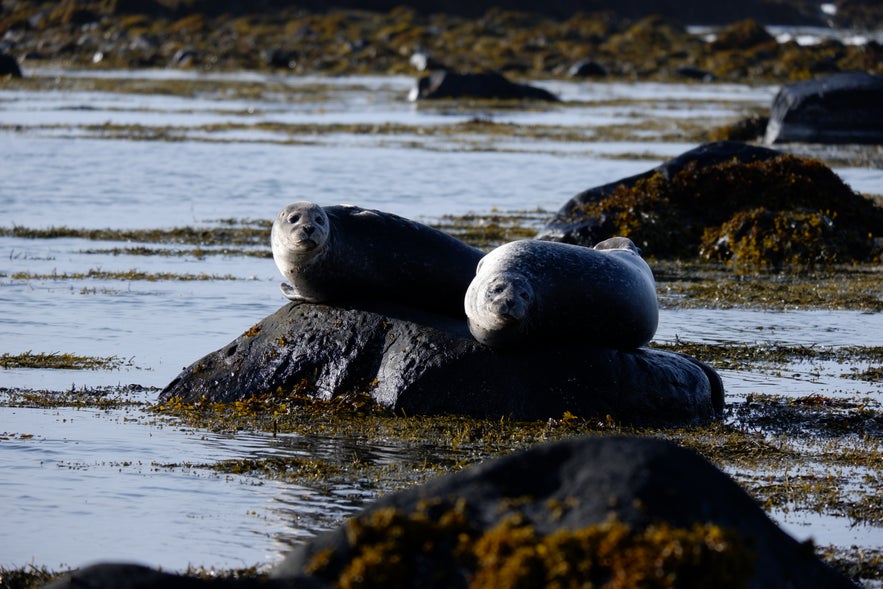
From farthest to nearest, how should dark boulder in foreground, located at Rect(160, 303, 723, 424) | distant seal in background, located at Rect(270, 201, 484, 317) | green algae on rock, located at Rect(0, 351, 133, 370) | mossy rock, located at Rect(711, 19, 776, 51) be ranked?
mossy rock, located at Rect(711, 19, 776, 51) < green algae on rock, located at Rect(0, 351, 133, 370) < distant seal in background, located at Rect(270, 201, 484, 317) < dark boulder in foreground, located at Rect(160, 303, 723, 424)

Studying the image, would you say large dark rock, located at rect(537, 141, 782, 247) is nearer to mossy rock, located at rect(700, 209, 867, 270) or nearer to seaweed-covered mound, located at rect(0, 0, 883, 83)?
mossy rock, located at rect(700, 209, 867, 270)

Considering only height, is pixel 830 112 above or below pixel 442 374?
above

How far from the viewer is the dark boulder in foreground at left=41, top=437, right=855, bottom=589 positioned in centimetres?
359

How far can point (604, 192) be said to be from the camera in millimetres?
14633

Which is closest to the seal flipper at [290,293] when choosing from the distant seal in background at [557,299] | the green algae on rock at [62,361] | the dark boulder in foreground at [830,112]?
the distant seal in background at [557,299]

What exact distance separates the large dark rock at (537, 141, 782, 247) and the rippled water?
8.75 feet

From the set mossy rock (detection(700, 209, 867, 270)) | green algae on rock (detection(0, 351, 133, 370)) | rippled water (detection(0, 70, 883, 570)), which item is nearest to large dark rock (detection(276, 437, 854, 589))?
rippled water (detection(0, 70, 883, 570))

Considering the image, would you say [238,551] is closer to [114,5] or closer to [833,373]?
[833,373]

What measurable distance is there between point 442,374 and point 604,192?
727 cm

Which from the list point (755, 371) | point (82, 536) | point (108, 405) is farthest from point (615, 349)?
point (82, 536)

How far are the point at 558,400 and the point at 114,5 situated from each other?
6599cm

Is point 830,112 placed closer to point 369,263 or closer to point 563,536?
point 369,263

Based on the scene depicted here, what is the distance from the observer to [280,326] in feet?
27.0

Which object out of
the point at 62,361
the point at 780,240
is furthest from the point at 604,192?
the point at 62,361
